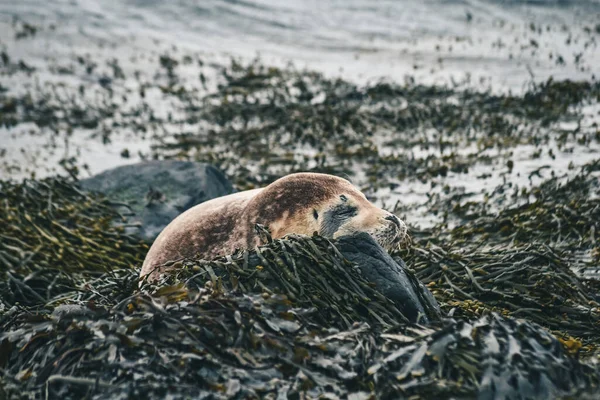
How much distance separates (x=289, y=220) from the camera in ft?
14.3

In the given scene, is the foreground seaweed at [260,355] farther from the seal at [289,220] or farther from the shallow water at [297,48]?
the shallow water at [297,48]

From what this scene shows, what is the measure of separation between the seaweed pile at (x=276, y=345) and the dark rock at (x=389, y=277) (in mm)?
89

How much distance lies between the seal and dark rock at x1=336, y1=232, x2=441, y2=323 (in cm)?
33

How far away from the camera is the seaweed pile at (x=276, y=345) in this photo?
9.09 ft

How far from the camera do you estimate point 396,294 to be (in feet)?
12.2

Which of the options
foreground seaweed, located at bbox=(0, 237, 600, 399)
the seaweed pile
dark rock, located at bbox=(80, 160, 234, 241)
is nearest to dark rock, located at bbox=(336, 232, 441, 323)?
the seaweed pile

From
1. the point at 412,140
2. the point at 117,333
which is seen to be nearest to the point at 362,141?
the point at 412,140

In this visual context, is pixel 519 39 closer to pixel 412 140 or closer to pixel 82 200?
pixel 412 140

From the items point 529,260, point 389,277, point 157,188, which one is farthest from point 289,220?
point 157,188

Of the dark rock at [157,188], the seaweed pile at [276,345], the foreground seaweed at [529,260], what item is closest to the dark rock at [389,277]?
the seaweed pile at [276,345]

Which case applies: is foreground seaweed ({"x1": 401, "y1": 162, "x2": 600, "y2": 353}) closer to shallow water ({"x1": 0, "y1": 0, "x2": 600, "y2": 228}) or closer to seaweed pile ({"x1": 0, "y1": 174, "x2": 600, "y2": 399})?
seaweed pile ({"x1": 0, "y1": 174, "x2": 600, "y2": 399})

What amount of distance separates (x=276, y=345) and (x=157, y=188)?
4.41 m

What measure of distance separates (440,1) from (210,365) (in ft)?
47.5

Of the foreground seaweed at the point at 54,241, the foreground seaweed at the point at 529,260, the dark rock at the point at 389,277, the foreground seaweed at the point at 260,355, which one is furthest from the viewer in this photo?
the foreground seaweed at the point at 54,241
